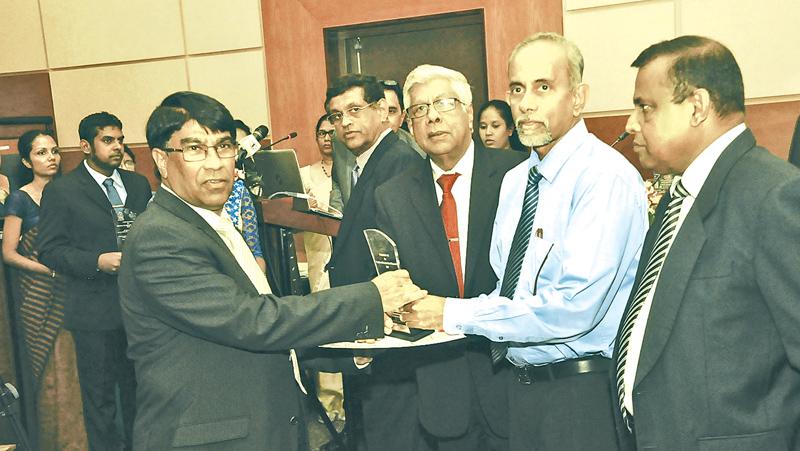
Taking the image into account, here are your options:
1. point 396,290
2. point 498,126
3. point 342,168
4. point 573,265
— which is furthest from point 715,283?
point 498,126

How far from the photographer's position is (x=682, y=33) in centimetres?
430

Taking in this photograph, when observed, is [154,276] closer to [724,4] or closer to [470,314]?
[470,314]

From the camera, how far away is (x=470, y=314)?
188 cm

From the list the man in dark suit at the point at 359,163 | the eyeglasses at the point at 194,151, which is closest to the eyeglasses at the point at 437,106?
the man in dark suit at the point at 359,163

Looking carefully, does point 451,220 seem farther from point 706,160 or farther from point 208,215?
point 706,160

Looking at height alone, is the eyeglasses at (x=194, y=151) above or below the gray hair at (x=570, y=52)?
below

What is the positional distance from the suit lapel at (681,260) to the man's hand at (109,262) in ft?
8.65

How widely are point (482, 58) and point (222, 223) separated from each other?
3.53m

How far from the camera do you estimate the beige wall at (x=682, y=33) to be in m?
4.14

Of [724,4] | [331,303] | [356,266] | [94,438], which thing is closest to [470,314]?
[331,303]

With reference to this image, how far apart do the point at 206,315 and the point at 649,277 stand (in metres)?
0.99

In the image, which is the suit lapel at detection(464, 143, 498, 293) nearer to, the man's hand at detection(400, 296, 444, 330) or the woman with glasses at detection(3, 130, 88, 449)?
the man's hand at detection(400, 296, 444, 330)

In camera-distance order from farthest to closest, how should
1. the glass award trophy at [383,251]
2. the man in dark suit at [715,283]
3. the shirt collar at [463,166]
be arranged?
the shirt collar at [463,166], the glass award trophy at [383,251], the man in dark suit at [715,283]

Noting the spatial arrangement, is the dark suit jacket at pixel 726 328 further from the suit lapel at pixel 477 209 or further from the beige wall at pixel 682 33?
the beige wall at pixel 682 33
